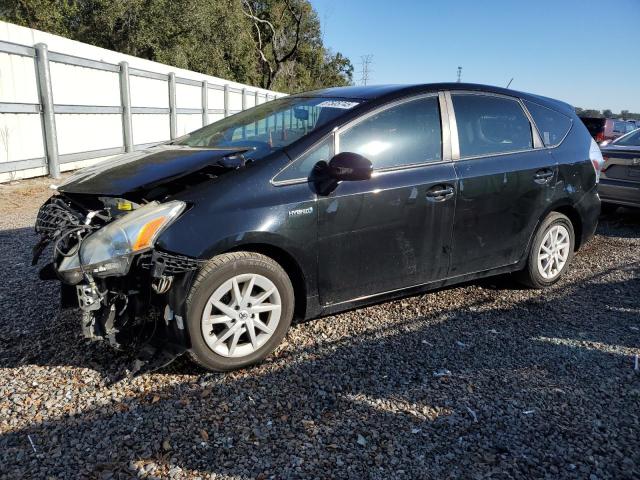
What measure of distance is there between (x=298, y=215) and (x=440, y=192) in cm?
117

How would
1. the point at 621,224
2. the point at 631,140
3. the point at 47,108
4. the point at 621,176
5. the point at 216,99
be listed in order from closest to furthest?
the point at 621,176
the point at 621,224
the point at 631,140
the point at 47,108
the point at 216,99

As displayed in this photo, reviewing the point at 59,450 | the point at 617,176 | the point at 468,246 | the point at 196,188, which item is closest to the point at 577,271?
the point at 468,246

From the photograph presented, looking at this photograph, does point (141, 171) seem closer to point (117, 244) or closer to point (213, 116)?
point (117, 244)

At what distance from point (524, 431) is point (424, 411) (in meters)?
0.51

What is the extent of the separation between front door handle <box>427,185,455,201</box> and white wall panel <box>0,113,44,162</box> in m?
7.84

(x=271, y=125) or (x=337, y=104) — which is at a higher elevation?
(x=337, y=104)

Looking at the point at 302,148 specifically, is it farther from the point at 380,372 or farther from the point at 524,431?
the point at 524,431

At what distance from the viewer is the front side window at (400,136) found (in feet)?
11.4

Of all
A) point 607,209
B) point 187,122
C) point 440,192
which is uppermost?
point 187,122

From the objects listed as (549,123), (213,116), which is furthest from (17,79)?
(213,116)

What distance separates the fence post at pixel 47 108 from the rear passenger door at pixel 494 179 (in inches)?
321

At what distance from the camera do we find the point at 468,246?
12.9 feet

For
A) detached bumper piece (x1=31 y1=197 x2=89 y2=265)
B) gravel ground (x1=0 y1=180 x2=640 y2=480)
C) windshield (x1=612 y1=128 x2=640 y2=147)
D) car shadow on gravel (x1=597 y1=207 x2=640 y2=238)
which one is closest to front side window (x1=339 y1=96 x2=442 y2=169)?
gravel ground (x1=0 y1=180 x2=640 y2=480)

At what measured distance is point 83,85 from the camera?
34.2 ft
